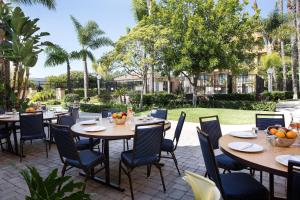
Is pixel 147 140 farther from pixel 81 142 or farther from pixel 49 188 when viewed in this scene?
pixel 81 142

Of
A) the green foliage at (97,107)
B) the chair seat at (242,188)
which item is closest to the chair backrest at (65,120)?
the chair seat at (242,188)

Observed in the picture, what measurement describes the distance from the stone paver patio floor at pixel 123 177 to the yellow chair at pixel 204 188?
→ 130 cm

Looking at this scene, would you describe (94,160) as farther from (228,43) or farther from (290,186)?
(228,43)

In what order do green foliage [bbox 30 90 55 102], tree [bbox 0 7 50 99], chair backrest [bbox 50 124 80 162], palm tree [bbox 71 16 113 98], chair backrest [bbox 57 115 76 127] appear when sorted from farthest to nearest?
green foliage [bbox 30 90 55 102] < palm tree [bbox 71 16 113 98] < tree [bbox 0 7 50 99] < chair backrest [bbox 57 115 76 127] < chair backrest [bbox 50 124 80 162]

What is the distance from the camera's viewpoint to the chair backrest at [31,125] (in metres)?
4.42

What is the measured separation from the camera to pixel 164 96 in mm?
13219

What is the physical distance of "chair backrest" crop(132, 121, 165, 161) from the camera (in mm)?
2805

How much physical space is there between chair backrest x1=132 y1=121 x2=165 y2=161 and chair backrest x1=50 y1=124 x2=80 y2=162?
30.3 inches

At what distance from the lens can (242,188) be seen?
2203 mm

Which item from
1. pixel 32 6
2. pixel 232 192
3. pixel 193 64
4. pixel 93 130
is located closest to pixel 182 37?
pixel 193 64

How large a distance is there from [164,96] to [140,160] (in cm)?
1037

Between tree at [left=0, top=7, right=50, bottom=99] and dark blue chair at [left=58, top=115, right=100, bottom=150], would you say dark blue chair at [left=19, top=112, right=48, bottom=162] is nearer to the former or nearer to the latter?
dark blue chair at [left=58, top=115, right=100, bottom=150]

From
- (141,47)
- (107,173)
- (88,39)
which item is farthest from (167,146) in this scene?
→ (88,39)

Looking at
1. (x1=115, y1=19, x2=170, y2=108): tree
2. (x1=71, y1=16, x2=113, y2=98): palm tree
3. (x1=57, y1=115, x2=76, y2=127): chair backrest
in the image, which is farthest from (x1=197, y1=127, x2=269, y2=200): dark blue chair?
(x1=71, y1=16, x2=113, y2=98): palm tree
